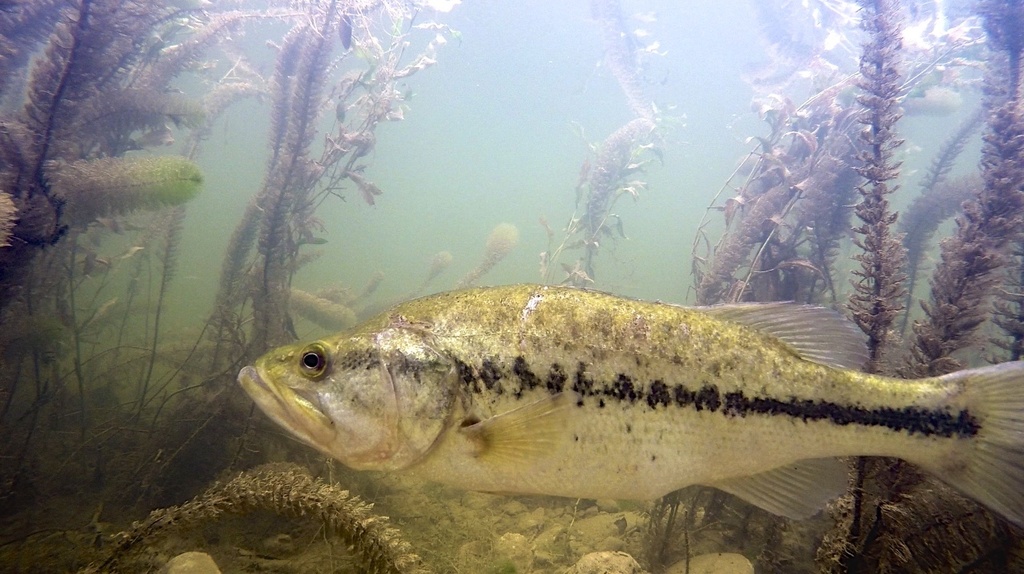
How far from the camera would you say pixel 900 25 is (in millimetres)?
4336

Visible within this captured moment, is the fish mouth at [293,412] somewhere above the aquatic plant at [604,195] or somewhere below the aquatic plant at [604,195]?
below

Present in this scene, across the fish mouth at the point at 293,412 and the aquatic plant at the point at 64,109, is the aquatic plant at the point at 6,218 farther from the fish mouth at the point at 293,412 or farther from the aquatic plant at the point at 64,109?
the fish mouth at the point at 293,412

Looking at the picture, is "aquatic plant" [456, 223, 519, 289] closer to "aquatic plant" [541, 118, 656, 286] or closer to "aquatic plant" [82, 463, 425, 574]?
"aquatic plant" [541, 118, 656, 286]

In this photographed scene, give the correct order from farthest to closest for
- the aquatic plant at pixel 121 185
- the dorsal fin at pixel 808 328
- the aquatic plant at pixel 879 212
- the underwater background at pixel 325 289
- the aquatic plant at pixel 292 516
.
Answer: the aquatic plant at pixel 121 185 < the aquatic plant at pixel 879 212 < the underwater background at pixel 325 289 < the aquatic plant at pixel 292 516 < the dorsal fin at pixel 808 328

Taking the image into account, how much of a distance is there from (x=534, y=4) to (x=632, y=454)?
3529 inches

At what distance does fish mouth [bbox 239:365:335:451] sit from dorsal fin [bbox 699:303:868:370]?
1.97 meters

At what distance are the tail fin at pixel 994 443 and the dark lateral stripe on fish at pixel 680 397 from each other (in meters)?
0.23

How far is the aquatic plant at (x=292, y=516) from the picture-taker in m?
2.30

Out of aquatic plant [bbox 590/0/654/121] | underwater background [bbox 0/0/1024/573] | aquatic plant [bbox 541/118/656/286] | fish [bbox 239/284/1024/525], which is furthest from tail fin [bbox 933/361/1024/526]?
aquatic plant [bbox 590/0/654/121]

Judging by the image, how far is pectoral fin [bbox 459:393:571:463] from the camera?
1.91m

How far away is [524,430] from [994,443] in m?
2.14

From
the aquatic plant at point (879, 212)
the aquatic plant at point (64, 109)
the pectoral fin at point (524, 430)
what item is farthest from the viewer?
the aquatic plant at point (64, 109)

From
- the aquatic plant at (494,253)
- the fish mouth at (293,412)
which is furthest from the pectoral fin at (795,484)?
the aquatic plant at (494,253)

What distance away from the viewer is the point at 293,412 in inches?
76.3
